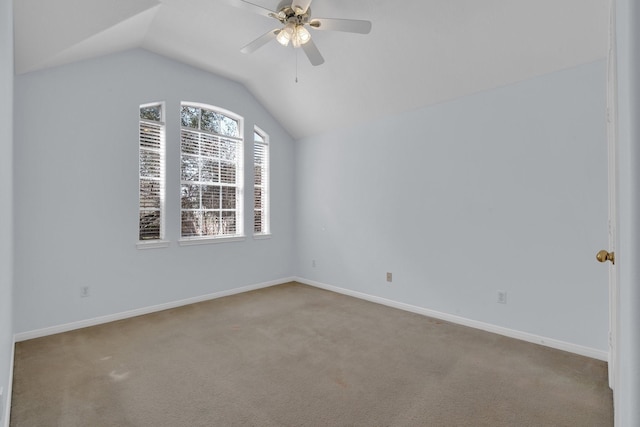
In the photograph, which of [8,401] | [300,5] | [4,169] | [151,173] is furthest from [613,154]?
[151,173]

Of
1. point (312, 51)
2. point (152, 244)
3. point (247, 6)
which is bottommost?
point (152, 244)

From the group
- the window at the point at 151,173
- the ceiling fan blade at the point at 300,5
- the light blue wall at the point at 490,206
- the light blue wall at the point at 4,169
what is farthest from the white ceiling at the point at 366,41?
the light blue wall at the point at 4,169

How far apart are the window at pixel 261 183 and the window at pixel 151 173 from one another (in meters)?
1.41

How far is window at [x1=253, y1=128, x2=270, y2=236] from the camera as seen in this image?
5094 mm

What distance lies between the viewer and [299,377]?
7.91 ft

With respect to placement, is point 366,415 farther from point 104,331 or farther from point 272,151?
point 272,151

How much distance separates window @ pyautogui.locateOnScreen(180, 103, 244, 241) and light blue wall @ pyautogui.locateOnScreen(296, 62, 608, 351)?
4.97ft

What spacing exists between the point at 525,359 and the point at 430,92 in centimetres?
273

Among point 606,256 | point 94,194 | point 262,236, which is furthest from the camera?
point 262,236

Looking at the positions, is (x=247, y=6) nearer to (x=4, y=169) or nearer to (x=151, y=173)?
(x=4, y=169)

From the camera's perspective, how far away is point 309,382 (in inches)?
92.1

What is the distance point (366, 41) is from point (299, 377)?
312 cm

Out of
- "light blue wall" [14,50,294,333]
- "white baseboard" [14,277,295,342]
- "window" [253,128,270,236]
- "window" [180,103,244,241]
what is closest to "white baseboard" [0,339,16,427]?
"white baseboard" [14,277,295,342]

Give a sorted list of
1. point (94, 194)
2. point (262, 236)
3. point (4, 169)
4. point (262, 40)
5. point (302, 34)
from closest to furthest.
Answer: point (4, 169) → point (302, 34) → point (262, 40) → point (94, 194) → point (262, 236)
